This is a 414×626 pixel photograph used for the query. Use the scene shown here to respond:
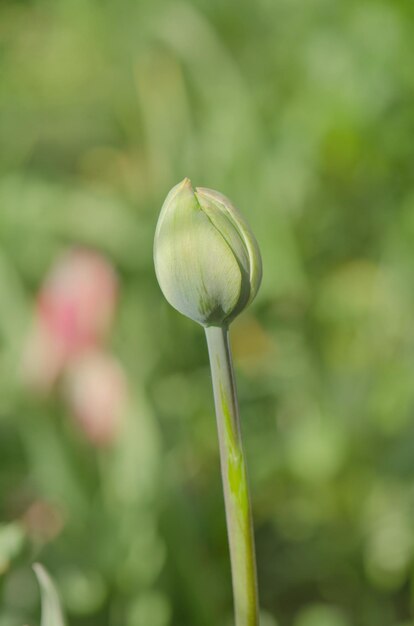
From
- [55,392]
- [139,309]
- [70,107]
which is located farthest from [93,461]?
[70,107]

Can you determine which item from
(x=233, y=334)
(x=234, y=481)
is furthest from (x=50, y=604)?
(x=233, y=334)

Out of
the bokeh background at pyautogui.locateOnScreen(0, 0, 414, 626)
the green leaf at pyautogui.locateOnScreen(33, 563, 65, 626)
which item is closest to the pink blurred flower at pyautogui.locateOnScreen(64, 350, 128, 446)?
the bokeh background at pyautogui.locateOnScreen(0, 0, 414, 626)

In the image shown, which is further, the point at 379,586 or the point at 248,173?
the point at 248,173

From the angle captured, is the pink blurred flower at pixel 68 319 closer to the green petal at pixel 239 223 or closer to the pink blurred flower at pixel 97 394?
the pink blurred flower at pixel 97 394

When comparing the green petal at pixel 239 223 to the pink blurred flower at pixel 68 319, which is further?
the pink blurred flower at pixel 68 319

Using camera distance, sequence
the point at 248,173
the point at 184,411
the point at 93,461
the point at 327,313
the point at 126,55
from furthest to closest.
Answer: the point at 126,55 → the point at 248,173 → the point at 327,313 → the point at 184,411 → the point at 93,461

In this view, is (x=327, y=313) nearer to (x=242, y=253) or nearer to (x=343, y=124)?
(x=343, y=124)

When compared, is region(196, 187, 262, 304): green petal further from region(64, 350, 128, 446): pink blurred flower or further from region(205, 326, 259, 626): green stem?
region(64, 350, 128, 446): pink blurred flower

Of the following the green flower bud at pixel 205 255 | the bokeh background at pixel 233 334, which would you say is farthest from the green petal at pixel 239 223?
the bokeh background at pixel 233 334

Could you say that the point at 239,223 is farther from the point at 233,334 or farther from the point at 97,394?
the point at 233,334
